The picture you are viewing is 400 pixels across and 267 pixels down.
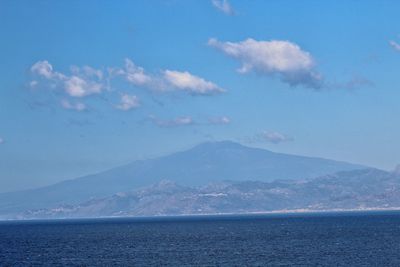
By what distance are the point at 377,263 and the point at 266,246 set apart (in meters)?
50.3

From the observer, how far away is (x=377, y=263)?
135m

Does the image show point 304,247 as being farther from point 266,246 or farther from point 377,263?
point 377,263

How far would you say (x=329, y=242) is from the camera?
193m

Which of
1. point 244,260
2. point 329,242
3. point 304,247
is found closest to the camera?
point 244,260

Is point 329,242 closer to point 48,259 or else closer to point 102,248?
point 102,248

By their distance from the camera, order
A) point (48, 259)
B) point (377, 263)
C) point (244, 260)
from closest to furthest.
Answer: point (377, 263)
point (244, 260)
point (48, 259)

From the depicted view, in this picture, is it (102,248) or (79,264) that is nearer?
(79,264)

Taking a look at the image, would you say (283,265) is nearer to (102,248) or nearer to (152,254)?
(152,254)

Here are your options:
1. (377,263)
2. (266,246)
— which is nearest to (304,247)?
(266,246)

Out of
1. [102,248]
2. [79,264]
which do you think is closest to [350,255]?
[79,264]

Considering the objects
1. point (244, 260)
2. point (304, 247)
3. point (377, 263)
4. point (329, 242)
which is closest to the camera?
point (377, 263)

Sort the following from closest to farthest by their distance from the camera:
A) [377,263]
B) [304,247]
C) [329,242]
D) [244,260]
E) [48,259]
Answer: [377,263], [244,260], [48,259], [304,247], [329,242]

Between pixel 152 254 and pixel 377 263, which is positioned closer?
pixel 377 263

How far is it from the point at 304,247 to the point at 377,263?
4200cm
